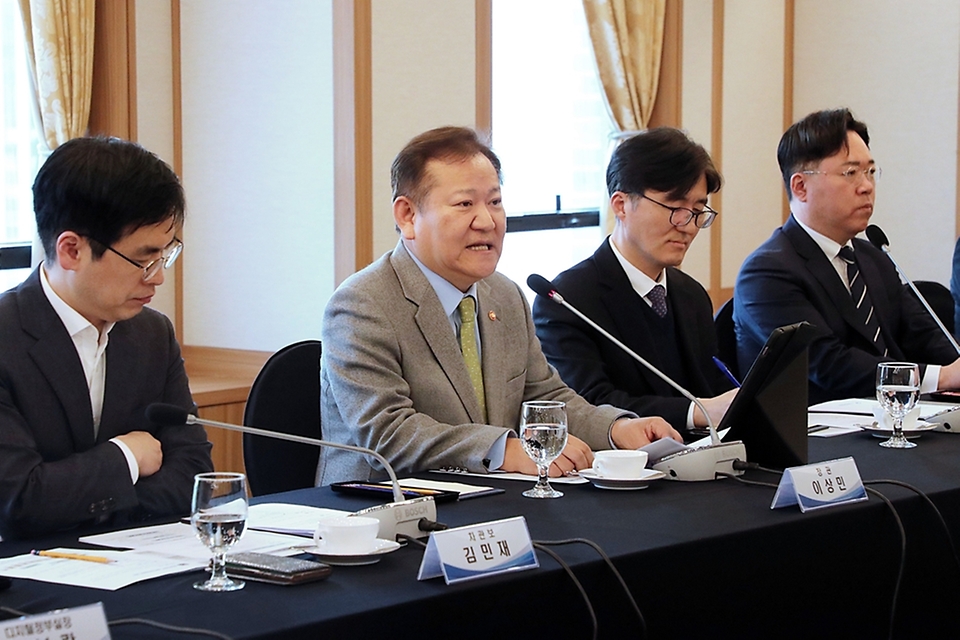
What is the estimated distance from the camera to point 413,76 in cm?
443

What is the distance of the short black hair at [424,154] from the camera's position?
245 centimetres

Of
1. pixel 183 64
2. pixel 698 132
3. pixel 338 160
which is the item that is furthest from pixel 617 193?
pixel 698 132

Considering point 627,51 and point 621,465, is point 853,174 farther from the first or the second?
point 627,51

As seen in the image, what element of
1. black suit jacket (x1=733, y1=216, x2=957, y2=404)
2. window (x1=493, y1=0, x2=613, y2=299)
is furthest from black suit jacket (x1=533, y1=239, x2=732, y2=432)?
window (x1=493, y1=0, x2=613, y2=299)

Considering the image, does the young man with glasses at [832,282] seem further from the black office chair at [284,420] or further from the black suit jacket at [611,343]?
the black office chair at [284,420]

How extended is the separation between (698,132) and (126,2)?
2.86 meters

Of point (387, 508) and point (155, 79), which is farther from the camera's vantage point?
point (155, 79)

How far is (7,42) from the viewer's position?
13.0 feet

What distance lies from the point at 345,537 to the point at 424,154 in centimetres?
114

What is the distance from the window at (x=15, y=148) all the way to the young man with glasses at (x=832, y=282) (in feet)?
7.63

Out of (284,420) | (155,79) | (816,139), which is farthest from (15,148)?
(816,139)

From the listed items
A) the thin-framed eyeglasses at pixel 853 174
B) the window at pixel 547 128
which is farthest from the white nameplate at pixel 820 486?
the window at pixel 547 128

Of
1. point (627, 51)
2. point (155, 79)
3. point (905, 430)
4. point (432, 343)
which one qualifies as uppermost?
point (627, 51)

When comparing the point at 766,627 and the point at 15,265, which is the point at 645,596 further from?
the point at 15,265
